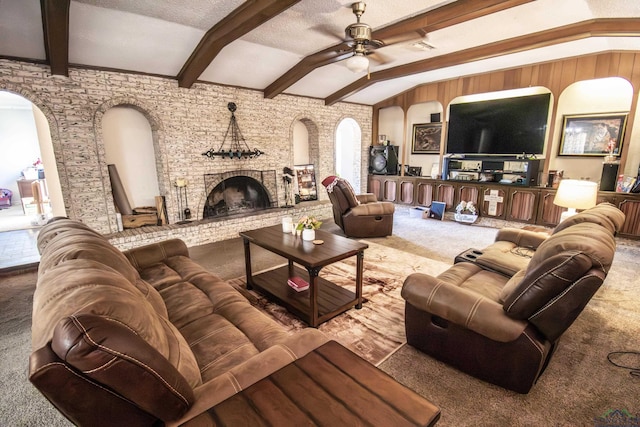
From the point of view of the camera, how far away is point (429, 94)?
22.3ft

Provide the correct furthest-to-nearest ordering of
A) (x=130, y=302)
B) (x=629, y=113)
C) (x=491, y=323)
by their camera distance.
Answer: (x=629, y=113) → (x=491, y=323) → (x=130, y=302)

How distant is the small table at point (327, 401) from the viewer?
3.17 feet

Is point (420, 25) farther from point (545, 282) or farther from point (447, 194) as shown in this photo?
point (447, 194)

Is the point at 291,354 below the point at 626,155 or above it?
below

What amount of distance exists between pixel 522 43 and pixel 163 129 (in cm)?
546

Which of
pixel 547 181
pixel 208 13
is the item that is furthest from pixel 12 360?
pixel 547 181

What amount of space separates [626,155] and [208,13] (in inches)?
246

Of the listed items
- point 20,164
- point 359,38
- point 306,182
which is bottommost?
point 306,182

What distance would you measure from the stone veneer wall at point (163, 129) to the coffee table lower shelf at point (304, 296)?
2231 mm

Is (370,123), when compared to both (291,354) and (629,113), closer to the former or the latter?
(629,113)

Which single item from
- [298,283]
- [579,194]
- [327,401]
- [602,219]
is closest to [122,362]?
[327,401]

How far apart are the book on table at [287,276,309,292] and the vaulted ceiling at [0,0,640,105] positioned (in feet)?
8.93

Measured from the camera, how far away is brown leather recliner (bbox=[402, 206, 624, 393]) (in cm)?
→ 151

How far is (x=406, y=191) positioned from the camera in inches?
286
